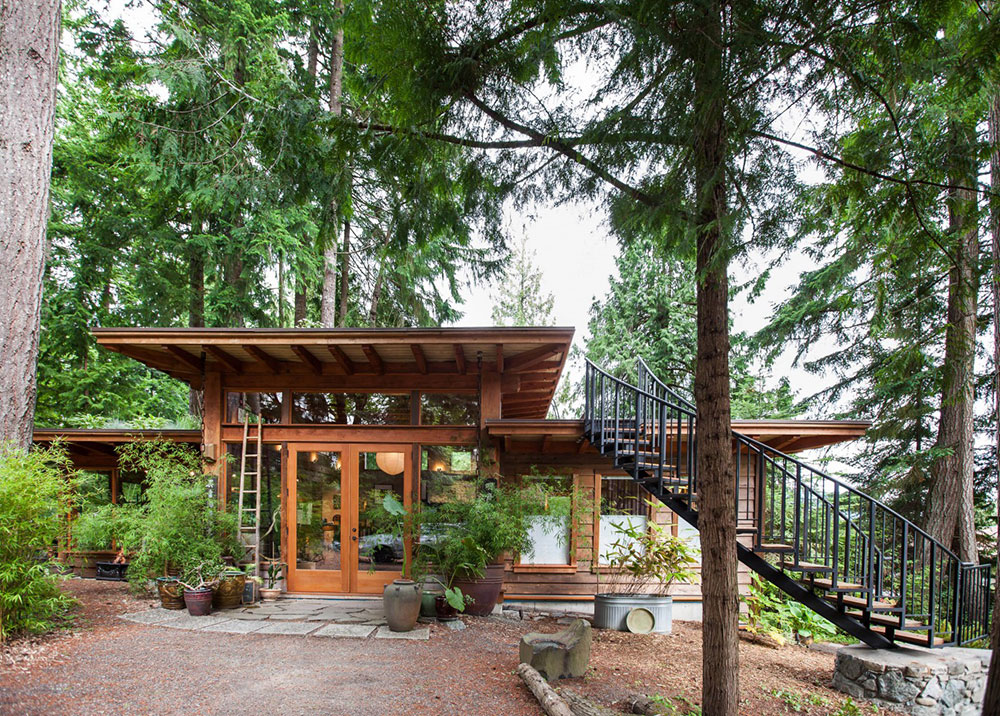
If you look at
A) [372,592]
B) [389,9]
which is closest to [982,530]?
[372,592]

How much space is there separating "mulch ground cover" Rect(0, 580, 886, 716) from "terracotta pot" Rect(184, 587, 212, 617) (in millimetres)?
624

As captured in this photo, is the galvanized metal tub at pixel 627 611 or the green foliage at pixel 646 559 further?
the green foliage at pixel 646 559

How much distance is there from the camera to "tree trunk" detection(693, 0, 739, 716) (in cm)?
418

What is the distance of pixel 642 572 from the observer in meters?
8.16

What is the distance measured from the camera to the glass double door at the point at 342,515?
8.22 metres

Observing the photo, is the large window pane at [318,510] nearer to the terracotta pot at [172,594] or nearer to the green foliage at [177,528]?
the green foliage at [177,528]

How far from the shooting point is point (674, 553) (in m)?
8.02

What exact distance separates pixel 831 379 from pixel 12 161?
13997mm

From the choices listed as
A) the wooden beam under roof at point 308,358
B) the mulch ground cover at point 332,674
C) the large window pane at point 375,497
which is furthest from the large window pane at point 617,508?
the wooden beam under roof at point 308,358

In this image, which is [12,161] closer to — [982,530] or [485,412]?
[485,412]

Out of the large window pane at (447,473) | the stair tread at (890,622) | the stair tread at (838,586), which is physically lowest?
the stair tread at (890,622)

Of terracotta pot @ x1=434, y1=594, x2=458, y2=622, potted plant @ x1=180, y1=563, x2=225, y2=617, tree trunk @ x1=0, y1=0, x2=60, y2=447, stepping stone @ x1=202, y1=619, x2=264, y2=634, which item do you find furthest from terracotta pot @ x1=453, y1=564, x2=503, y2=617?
tree trunk @ x1=0, y1=0, x2=60, y2=447

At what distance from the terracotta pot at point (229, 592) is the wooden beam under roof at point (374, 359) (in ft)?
9.93

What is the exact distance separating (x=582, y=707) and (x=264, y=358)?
603 cm
